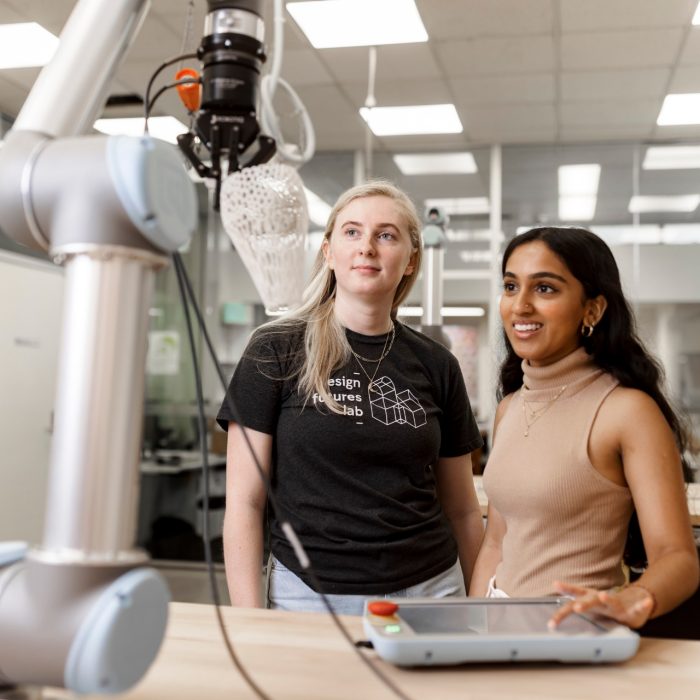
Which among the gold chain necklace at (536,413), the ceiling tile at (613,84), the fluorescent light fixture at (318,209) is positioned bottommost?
the gold chain necklace at (536,413)

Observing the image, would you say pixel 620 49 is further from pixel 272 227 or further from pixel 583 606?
pixel 583 606

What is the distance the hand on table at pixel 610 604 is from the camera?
32.8 inches

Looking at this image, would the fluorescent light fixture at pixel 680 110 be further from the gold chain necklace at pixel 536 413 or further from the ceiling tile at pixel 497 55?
the gold chain necklace at pixel 536 413

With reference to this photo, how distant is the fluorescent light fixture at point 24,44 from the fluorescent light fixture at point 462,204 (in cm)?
A: 297

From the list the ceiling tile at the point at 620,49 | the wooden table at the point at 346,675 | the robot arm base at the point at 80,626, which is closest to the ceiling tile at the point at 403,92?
the ceiling tile at the point at 620,49

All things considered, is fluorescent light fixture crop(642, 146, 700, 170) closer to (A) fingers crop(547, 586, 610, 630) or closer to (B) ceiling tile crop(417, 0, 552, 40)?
(B) ceiling tile crop(417, 0, 552, 40)

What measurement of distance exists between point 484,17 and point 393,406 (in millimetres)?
3049

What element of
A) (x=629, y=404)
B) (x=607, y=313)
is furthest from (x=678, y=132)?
(x=629, y=404)

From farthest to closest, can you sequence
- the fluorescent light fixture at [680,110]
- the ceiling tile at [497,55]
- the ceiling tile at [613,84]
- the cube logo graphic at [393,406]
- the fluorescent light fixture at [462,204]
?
the fluorescent light fixture at [462,204] < the fluorescent light fixture at [680,110] < the ceiling tile at [613,84] < the ceiling tile at [497,55] < the cube logo graphic at [393,406]

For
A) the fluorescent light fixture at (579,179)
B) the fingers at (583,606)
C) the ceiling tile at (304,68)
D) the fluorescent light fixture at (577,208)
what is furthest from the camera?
the fluorescent light fixture at (577,208)

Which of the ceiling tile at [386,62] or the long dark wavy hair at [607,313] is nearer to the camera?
the long dark wavy hair at [607,313]

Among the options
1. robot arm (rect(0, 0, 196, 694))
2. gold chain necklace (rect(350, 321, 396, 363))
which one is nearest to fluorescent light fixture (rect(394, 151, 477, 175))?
gold chain necklace (rect(350, 321, 396, 363))

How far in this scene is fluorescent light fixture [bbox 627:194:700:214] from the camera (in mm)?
5785

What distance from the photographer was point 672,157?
18.9ft
